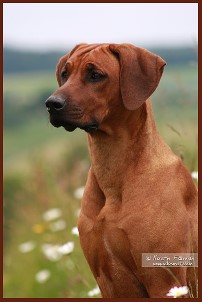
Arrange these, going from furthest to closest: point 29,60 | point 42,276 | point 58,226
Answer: point 29,60, point 58,226, point 42,276

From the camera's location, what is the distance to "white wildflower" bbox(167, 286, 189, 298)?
448 centimetres

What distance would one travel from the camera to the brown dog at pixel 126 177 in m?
4.64

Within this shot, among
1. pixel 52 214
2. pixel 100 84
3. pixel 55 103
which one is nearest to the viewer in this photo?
pixel 55 103

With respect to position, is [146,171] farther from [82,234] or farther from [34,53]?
[34,53]

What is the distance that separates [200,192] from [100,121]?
84cm

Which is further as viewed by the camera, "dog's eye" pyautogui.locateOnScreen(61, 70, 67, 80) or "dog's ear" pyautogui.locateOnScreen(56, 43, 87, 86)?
"dog's ear" pyautogui.locateOnScreen(56, 43, 87, 86)

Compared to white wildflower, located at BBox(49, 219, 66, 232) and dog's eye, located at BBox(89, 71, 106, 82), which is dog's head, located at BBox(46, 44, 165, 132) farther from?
white wildflower, located at BBox(49, 219, 66, 232)

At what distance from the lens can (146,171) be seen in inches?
186

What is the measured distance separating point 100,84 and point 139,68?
0.27 m

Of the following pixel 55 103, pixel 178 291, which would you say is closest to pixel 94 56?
pixel 55 103

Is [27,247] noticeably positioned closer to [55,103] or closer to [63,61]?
[63,61]

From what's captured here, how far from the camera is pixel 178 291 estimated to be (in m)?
4.53

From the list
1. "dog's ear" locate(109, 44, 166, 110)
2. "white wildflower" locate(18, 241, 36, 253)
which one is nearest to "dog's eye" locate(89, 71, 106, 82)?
"dog's ear" locate(109, 44, 166, 110)

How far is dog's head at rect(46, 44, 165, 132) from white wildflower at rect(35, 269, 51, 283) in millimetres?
3144
